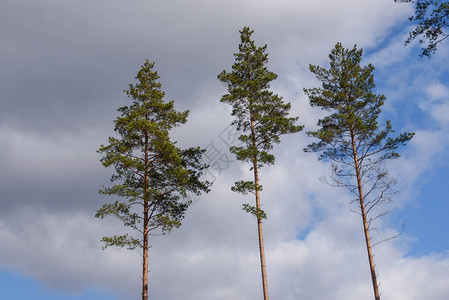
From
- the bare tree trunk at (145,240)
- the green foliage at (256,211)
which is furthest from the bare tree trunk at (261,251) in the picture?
the bare tree trunk at (145,240)

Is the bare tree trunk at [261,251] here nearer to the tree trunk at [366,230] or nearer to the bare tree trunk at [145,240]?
the tree trunk at [366,230]

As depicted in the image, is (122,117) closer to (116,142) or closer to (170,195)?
(116,142)

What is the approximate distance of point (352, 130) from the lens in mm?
20000

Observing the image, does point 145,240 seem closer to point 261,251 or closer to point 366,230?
point 261,251

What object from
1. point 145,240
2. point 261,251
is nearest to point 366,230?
point 261,251

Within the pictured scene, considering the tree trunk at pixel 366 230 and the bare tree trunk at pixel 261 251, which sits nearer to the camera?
the tree trunk at pixel 366 230

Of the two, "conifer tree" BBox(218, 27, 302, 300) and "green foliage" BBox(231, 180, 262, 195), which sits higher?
"conifer tree" BBox(218, 27, 302, 300)

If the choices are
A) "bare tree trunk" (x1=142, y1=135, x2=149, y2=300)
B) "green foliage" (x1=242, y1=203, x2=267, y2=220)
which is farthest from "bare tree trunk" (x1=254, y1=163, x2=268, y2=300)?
"bare tree trunk" (x1=142, y1=135, x2=149, y2=300)

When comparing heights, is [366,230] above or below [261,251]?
above

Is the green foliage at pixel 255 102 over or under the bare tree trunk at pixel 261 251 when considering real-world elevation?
over

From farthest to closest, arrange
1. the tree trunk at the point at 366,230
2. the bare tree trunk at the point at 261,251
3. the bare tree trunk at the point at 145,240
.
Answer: the bare tree trunk at the point at 145,240, the bare tree trunk at the point at 261,251, the tree trunk at the point at 366,230

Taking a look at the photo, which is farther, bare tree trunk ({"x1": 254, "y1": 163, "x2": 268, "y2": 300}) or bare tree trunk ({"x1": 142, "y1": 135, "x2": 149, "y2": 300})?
bare tree trunk ({"x1": 142, "y1": 135, "x2": 149, "y2": 300})

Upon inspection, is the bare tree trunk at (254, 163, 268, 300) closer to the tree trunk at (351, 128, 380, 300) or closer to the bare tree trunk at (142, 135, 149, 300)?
the tree trunk at (351, 128, 380, 300)

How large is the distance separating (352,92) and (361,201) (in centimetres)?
633
